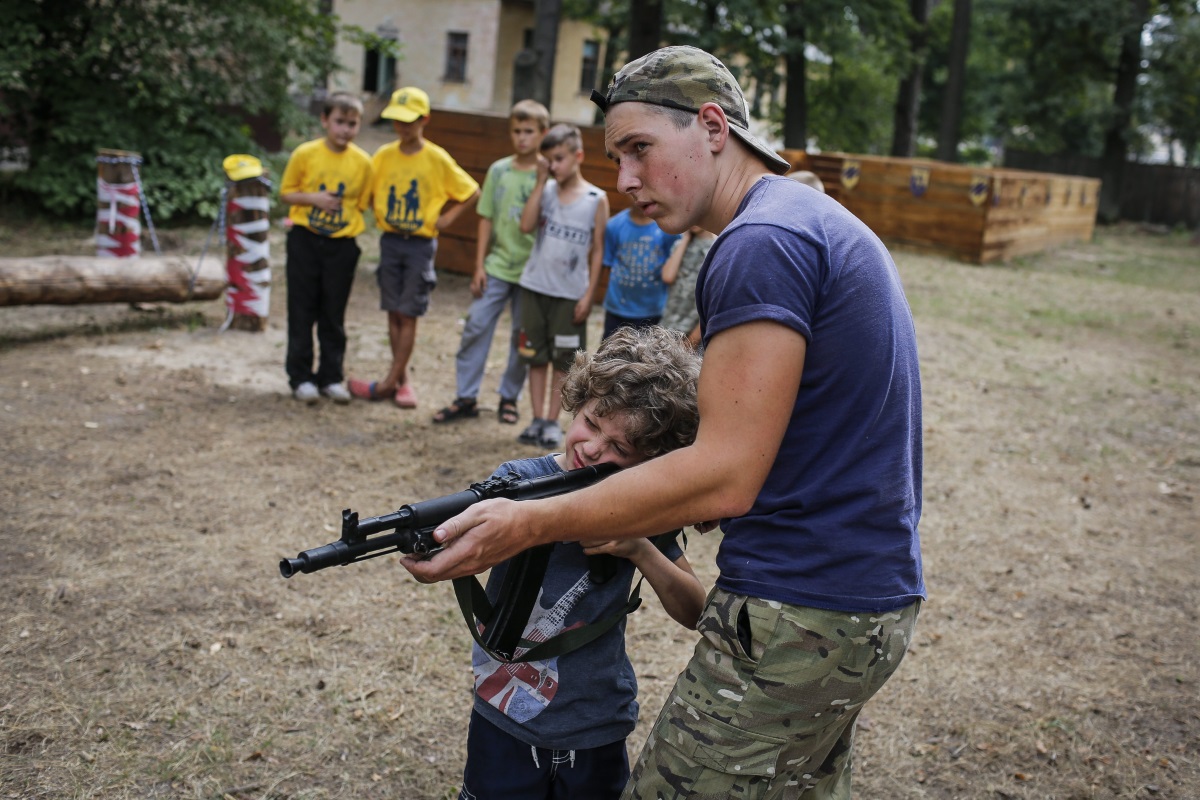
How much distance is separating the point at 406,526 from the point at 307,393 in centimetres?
572

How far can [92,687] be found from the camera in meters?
3.72

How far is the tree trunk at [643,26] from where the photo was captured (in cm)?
1552

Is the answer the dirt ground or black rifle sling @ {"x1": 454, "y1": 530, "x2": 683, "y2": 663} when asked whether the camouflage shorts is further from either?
the dirt ground

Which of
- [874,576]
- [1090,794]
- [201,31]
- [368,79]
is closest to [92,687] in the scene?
[874,576]

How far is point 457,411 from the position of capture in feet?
23.8

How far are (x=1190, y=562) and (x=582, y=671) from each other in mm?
5046

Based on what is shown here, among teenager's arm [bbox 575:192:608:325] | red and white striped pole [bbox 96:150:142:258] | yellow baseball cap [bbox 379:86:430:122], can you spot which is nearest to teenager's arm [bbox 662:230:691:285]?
teenager's arm [bbox 575:192:608:325]

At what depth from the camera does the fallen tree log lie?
8.09 meters

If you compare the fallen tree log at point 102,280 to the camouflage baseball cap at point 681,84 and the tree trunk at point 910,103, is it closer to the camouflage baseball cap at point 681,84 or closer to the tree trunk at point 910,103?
the camouflage baseball cap at point 681,84

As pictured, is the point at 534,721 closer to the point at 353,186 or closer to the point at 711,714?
the point at 711,714

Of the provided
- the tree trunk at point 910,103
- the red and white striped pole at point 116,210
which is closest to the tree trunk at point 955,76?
the tree trunk at point 910,103

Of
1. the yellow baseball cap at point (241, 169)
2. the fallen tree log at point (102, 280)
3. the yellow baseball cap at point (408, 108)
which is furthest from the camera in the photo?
the yellow baseball cap at point (241, 169)

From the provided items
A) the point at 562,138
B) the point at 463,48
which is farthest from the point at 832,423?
the point at 463,48

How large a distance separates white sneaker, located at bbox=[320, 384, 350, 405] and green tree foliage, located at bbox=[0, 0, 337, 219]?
7730 mm
